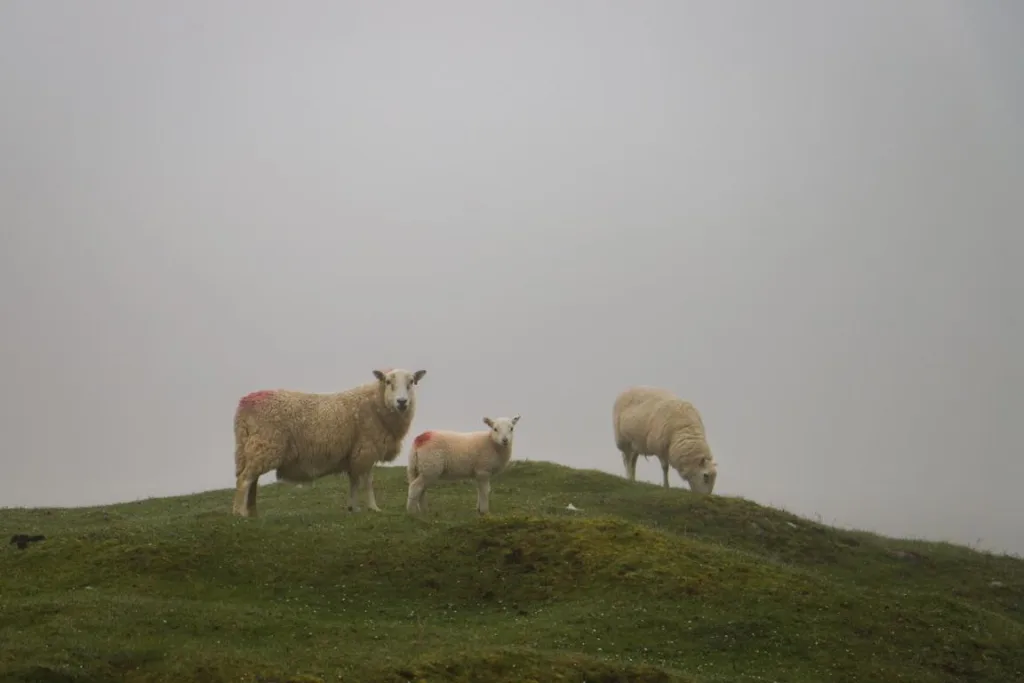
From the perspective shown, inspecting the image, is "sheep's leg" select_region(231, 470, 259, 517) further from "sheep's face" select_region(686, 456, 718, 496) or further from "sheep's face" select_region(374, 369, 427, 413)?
"sheep's face" select_region(686, 456, 718, 496)

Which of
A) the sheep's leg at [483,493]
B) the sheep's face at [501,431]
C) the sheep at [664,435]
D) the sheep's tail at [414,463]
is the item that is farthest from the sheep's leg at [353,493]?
the sheep at [664,435]

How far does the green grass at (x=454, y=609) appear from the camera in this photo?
65.8 ft

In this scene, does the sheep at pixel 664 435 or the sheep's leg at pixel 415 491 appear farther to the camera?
the sheep at pixel 664 435

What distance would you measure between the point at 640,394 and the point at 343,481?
476 inches

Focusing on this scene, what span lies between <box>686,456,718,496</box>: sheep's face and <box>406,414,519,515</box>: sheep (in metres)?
11.7

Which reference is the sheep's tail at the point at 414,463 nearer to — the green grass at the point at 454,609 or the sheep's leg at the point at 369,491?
the green grass at the point at 454,609

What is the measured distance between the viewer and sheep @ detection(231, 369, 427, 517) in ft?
96.1

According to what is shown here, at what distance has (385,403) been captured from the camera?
1231 inches

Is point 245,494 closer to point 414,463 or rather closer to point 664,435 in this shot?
point 414,463

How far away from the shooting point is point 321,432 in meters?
29.8

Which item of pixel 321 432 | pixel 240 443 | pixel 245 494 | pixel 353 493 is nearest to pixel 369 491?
pixel 353 493

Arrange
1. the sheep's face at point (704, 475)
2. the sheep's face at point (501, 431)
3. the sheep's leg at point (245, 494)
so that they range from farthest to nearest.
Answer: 1. the sheep's face at point (704, 475)
2. the sheep's face at point (501, 431)
3. the sheep's leg at point (245, 494)

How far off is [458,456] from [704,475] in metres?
13.2

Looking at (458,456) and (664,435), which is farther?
(664,435)
